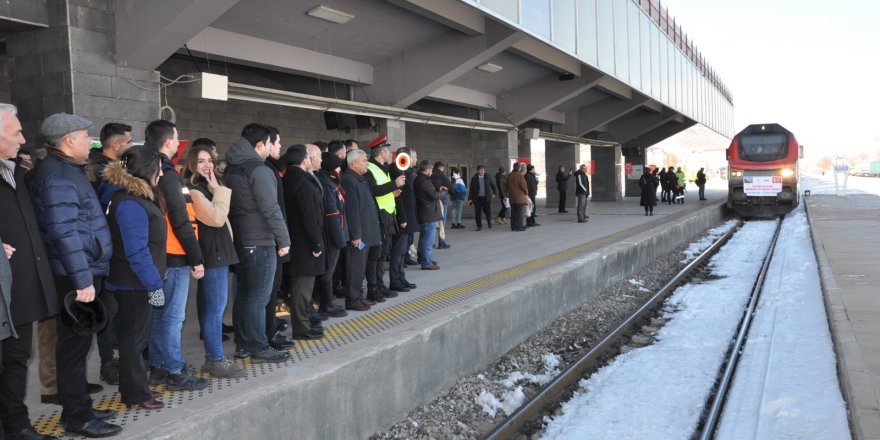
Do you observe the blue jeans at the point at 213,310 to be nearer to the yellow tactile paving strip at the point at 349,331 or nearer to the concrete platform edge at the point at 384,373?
the yellow tactile paving strip at the point at 349,331

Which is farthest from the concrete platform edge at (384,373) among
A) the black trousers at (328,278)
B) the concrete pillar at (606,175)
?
the concrete pillar at (606,175)

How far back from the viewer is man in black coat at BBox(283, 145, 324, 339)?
16.9ft

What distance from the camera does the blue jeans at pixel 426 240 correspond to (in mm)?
8980

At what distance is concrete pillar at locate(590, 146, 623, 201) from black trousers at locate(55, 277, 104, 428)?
29.0m

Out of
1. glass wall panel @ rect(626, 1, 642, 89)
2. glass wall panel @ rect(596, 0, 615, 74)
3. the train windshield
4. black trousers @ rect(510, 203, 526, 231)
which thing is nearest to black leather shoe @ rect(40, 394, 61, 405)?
black trousers @ rect(510, 203, 526, 231)

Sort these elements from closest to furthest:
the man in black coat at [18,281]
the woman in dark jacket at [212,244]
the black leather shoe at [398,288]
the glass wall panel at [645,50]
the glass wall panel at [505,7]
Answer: the man in black coat at [18,281] → the woman in dark jacket at [212,244] → the black leather shoe at [398,288] → the glass wall panel at [505,7] → the glass wall panel at [645,50]

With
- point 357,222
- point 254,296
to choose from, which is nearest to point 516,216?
point 357,222

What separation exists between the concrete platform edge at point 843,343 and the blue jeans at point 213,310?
162 inches

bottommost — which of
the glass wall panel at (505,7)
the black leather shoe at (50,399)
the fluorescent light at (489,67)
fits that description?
the black leather shoe at (50,399)

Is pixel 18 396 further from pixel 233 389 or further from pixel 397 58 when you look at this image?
pixel 397 58

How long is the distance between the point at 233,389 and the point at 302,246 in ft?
4.83

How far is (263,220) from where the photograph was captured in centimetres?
463

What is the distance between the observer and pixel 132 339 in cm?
361

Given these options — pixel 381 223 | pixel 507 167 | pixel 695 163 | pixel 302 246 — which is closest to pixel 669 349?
pixel 381 223
